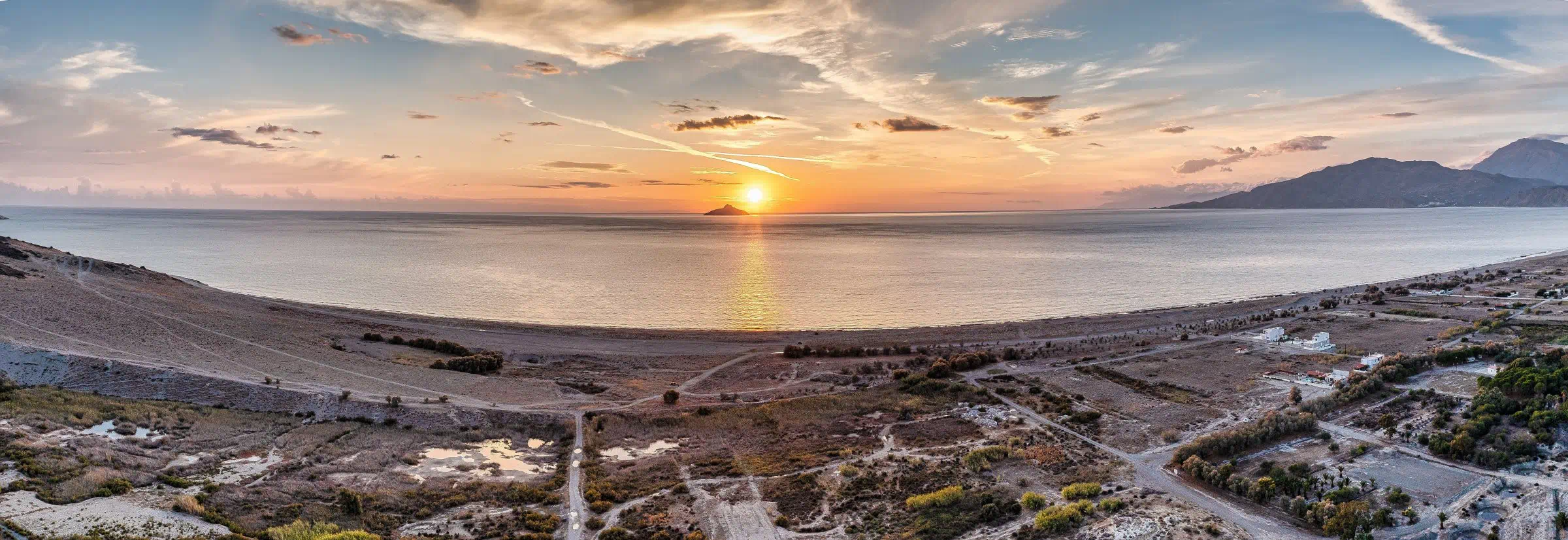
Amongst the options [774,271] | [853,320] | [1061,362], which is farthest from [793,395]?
[774,271]

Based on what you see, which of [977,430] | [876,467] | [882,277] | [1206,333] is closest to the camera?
[876,467]

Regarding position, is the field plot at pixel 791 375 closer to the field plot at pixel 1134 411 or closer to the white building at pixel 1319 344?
the field plot at pixel 1134 411

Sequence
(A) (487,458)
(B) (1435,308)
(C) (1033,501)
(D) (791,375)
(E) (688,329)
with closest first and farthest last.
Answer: (C) (1033,501), (A) (487,458), (D) (791,375), (B) (1435,308), (E) (688,329)

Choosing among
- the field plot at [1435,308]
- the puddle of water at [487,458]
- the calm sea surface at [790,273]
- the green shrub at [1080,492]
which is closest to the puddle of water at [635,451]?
the puddle of water at [487,458]

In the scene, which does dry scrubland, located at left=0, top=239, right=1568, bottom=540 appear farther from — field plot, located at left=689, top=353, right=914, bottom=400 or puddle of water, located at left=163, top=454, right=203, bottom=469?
field plot, located at left=689, top=353, right=914, bottom=400

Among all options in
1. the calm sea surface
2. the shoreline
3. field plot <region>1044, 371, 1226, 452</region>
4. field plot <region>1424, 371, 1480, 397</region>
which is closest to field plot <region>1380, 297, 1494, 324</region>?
the shoreline

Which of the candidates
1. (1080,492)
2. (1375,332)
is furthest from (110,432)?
(1375,332)

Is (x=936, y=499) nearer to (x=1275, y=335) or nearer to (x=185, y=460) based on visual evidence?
(x=185, y=460)

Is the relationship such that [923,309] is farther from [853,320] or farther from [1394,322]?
[1394,322]
